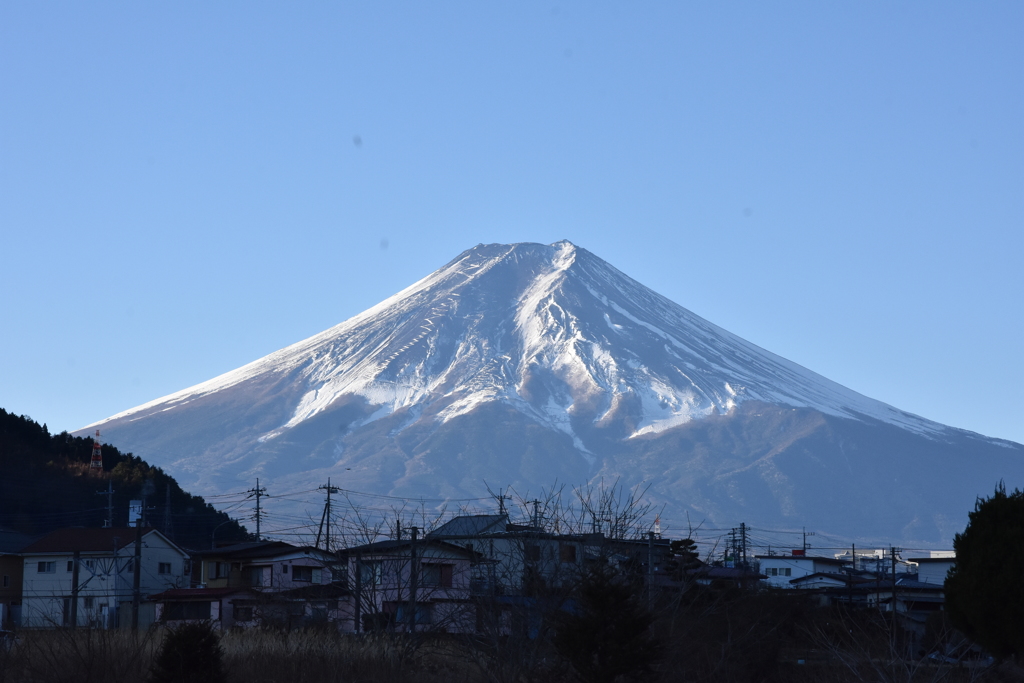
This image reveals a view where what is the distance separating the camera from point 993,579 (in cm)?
1583

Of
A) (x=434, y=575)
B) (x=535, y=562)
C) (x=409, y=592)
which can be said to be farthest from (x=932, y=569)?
(x=535, y=562)

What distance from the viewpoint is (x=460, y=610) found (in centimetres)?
1673

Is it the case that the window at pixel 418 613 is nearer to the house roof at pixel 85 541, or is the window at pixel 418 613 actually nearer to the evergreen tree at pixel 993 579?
A: the evergreen tree at pixel 993 579

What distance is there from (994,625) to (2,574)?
109 feet

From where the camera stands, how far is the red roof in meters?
38.2

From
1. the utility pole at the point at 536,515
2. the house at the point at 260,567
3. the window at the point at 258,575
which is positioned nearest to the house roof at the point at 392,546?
the utility pole at the point at 536,515

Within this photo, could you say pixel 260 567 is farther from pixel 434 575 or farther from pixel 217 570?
pixel 434 575

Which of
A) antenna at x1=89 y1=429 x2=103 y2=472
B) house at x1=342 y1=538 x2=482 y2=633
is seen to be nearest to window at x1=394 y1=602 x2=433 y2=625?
house at x1=342 y1=538 x2=482 y2=633

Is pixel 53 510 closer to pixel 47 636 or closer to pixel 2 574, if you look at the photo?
pixel 2 574

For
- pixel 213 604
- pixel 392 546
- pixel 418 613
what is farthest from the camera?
pixel 213 604

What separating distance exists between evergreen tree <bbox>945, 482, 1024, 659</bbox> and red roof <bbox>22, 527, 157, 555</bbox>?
28.0 metres

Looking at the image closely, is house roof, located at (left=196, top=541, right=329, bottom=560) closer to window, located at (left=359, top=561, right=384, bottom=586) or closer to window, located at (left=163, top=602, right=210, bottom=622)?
window, located at (left=163, top=602, right=210, bottom=622)

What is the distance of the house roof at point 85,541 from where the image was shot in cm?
3819

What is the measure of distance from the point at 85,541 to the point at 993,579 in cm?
3062
